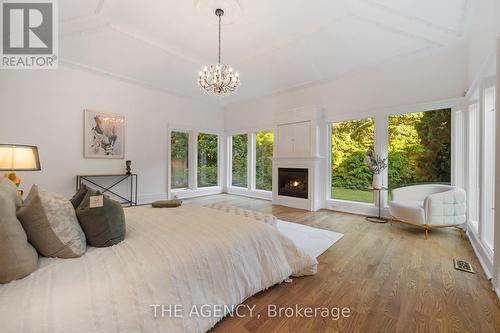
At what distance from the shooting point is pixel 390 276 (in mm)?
2066

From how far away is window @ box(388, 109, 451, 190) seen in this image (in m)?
3.76

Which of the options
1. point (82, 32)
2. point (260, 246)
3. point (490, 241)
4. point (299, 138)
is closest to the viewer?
point (260, 246)

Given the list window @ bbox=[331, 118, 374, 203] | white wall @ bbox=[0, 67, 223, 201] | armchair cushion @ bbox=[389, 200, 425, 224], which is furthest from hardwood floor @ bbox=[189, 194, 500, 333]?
white wall @ bbox=[0, 67, 223, 201]

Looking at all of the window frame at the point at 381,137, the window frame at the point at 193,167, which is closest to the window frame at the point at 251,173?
the window frame at the point at 193,167

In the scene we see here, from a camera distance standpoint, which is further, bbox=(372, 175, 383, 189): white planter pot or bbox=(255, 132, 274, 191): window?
bbox=(255, 132, 274, 191): window

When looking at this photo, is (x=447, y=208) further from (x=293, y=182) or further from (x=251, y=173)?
(x=251, y=173)

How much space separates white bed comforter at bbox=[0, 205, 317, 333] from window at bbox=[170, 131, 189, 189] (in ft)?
13.9

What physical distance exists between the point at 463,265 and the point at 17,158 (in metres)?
4.83

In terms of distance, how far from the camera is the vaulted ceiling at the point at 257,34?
10.2 ft

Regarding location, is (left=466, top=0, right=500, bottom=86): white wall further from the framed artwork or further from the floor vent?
the framed artwork

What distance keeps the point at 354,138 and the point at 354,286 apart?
3.61 meters

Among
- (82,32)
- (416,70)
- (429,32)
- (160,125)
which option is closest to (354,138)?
(416,70)

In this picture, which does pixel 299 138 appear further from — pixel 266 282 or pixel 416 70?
pixel 266 282

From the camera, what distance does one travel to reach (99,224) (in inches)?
52.9
